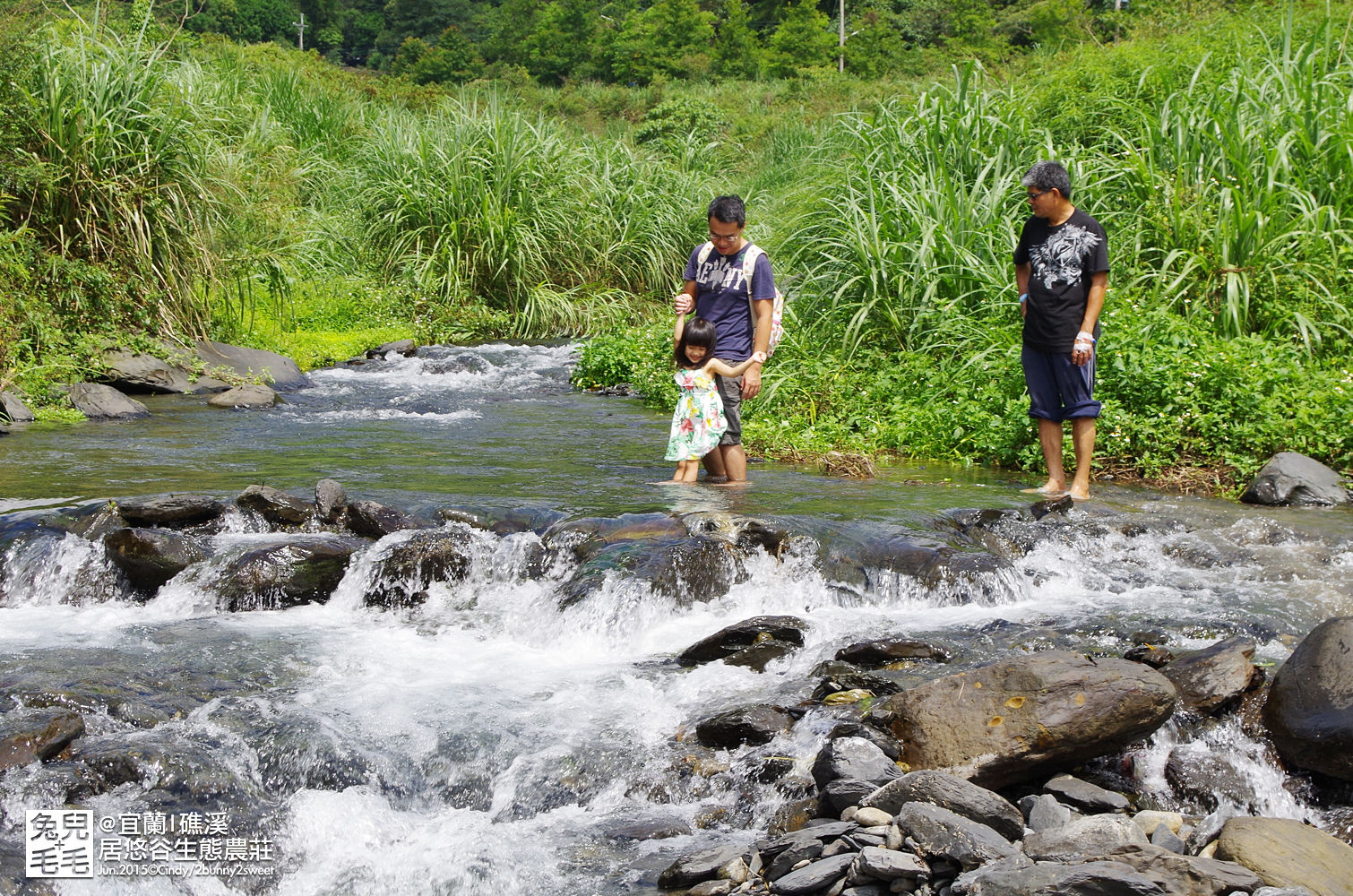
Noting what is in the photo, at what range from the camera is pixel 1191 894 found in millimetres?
2686

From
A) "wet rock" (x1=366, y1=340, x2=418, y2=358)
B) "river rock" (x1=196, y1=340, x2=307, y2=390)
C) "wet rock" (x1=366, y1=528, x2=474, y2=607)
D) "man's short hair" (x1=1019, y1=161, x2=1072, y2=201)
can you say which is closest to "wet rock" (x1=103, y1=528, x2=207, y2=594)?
"wet rock" (x1=366, y1=528, x2=474, y2=607)

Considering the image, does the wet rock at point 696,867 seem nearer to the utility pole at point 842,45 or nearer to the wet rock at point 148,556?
the wet rock at point 148,556

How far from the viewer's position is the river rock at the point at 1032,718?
11.4 ft

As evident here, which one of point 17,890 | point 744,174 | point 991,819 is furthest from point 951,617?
point 744,174

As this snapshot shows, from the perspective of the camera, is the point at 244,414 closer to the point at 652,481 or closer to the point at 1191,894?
the point at 652,481

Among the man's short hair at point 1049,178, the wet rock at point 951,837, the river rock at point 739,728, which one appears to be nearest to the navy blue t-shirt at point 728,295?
the man's short hair at point 1049,178

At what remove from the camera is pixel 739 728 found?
149 inches

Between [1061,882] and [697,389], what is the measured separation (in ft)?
12.0

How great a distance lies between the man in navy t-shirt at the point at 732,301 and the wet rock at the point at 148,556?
2677 mm

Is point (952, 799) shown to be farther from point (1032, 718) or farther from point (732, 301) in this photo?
point (732, 301)

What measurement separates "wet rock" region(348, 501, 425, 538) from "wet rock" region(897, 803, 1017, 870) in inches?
127

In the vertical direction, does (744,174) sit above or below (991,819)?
above

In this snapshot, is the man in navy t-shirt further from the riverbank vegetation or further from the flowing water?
the riverbank vegetation

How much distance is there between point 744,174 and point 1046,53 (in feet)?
24.7
